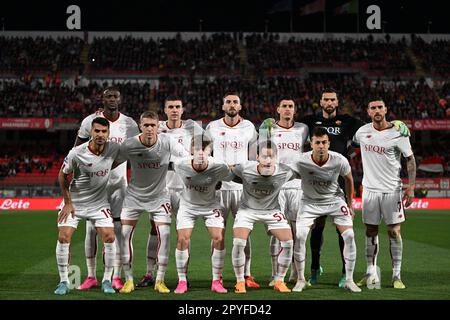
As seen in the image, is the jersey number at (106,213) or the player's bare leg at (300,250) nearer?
the jersey number at (106,213)

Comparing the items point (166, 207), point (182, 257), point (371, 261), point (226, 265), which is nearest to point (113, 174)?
point (166, 207)

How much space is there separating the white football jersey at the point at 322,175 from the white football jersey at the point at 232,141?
2.83 feet

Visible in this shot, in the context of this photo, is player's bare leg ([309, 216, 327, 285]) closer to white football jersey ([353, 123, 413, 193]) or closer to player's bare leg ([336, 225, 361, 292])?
player's bare leg ([336, 225, 361, 292])

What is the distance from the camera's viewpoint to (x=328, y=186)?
28.9 feet

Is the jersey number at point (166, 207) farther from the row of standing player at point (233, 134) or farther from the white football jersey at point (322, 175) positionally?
the white football jersey at point (322, 175)

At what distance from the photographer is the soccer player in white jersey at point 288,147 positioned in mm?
9430

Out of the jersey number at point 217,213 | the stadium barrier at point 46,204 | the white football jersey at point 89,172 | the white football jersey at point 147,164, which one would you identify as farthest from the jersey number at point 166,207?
the stadium barrier at point 46,204

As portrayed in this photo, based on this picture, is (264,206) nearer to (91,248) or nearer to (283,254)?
(283,254)

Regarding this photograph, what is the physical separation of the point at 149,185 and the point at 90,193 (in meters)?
0.74

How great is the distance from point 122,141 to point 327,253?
575 centimetres

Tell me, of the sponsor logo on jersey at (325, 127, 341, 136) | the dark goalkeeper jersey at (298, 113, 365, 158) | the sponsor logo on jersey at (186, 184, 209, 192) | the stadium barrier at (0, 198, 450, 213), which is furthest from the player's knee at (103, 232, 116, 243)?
the stadium barrier at (0, 198, 450, 213)
